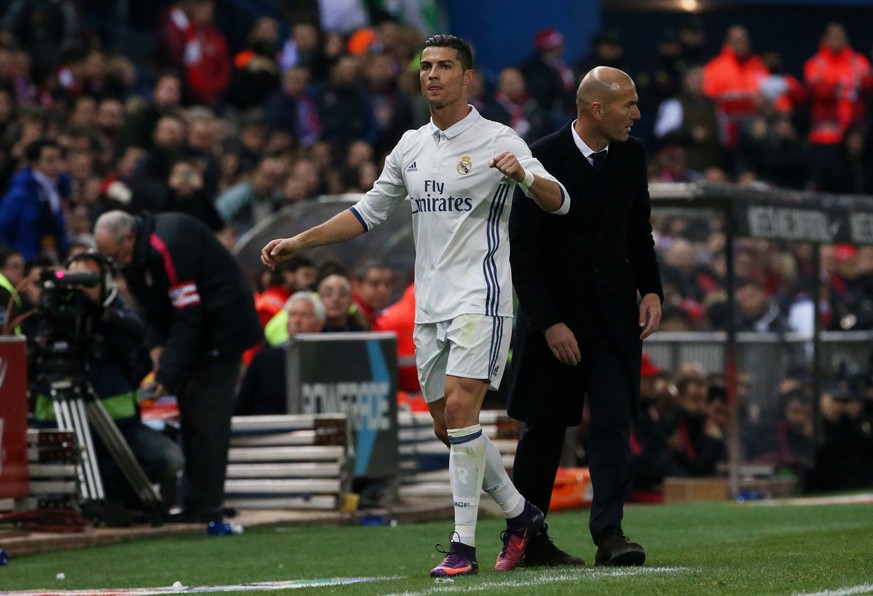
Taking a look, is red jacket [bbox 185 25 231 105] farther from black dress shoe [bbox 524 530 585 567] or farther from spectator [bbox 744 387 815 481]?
black dress shoe [bbox 524 530 585 567]

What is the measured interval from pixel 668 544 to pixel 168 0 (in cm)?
1512

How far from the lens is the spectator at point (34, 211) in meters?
14.7

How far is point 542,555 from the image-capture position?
26.4 ft

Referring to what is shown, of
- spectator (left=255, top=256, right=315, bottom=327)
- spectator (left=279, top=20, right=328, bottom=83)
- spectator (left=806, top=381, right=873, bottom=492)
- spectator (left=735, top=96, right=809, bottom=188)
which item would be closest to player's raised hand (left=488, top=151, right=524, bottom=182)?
spectator (left=255, top=256, right=315, bottom=327)

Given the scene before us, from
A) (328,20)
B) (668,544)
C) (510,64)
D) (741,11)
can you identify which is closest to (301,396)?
(668,544)

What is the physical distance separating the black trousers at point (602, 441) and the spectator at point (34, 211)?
24.2 ft

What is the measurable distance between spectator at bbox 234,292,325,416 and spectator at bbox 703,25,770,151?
12857 millimetres

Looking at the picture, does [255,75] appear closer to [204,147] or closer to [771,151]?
[204,147]

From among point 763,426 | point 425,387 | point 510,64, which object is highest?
point 510,64

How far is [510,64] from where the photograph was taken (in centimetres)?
2581

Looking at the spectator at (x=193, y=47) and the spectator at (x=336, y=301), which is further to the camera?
the spectator at (x=193, y=47)

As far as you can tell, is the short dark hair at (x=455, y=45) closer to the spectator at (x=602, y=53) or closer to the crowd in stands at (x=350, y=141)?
the crowd in stands at (x=350, y=141)

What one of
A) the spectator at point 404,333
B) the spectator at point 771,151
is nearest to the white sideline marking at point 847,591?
the spectator at point 404,333

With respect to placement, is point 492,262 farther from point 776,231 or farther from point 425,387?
point 776,231
